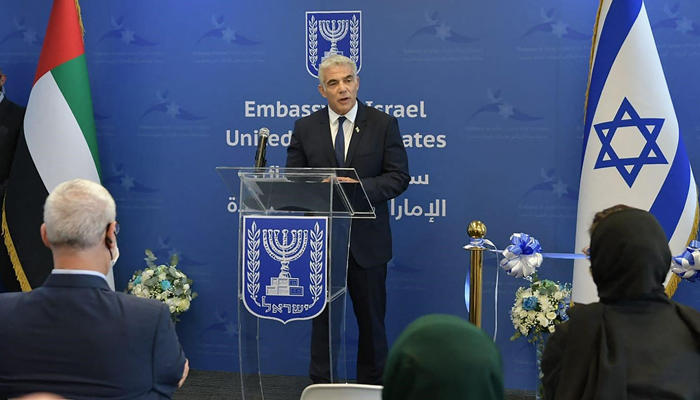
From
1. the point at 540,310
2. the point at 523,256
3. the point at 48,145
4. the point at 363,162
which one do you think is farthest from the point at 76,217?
the point at 48,145

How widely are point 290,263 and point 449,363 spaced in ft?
7.51

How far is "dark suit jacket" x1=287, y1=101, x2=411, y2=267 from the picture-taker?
13.7ft

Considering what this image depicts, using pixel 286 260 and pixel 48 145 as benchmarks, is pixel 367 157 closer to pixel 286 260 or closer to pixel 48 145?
pixel 286 260

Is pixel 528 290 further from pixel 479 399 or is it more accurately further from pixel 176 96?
pixel 479 399

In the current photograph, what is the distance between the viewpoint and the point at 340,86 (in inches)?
165

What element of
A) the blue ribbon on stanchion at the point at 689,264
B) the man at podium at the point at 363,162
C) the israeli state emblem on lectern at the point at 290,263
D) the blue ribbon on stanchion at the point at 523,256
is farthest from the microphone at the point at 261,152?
the blue ribbon on stanchion at the point at 689,264

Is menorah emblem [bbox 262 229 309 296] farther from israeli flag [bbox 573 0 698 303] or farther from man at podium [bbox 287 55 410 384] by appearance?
israeli flag [bbox 573 0 698 303]

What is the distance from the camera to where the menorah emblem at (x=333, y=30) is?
16.2 feet

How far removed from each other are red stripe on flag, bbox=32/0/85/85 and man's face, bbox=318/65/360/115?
6.11 feet

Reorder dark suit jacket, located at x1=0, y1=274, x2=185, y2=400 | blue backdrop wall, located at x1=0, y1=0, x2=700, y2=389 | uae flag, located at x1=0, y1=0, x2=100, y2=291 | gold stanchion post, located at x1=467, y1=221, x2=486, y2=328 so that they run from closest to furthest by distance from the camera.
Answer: dark suit jacket, located at x1=0, y1=274, x2=185, y2=400
gold stanchion post, located at x1=467, y1=221, x2=486, y2=328
blue backdrop wall, located at x1=0, y1=0, x2=700, y2=389
uae flag, located at x1=0, y1=0, x2=100, y2=291

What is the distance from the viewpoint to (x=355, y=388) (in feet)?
7.39

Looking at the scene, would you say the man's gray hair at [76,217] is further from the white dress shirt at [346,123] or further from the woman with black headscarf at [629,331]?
the white dress shirt at [346,123]

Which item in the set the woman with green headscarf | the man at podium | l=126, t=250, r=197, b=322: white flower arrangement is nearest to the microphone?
the man at podium

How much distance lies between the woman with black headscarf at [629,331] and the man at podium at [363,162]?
6.81ft
